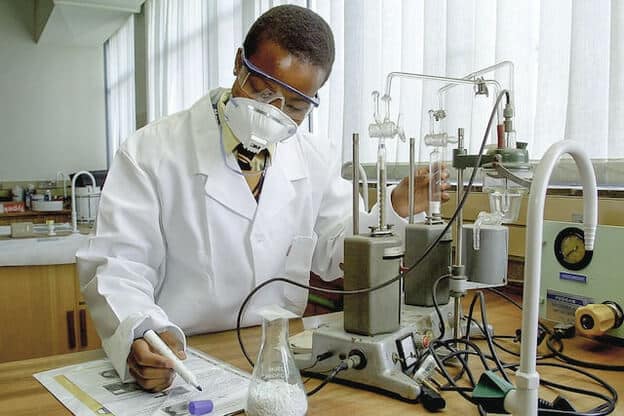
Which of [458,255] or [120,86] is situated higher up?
[120,86]

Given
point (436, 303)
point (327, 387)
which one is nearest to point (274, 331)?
point (327, 387)

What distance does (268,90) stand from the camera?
1.03 m

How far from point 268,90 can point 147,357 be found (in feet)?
1.77

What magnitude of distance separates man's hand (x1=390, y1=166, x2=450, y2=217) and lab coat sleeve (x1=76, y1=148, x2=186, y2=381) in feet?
1.72

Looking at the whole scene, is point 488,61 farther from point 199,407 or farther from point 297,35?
point 199,407

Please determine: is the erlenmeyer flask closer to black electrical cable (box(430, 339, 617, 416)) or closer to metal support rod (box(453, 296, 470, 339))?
black electrical cable (box(430, 339, 617, 416))

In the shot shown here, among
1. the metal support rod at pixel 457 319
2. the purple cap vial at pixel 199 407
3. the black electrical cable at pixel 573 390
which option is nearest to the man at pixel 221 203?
the purple cap vial at pixel 199 407

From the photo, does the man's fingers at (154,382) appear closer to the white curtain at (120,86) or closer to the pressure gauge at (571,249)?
the pressure gauge at (571,249)

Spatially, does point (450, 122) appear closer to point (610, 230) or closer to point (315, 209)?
point (315, 209)

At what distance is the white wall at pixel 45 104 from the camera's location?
548cm

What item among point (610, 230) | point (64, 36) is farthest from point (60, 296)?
point (64, 36)

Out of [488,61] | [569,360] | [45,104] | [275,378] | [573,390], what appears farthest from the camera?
[45,104]

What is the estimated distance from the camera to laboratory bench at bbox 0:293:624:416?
710 millimetres

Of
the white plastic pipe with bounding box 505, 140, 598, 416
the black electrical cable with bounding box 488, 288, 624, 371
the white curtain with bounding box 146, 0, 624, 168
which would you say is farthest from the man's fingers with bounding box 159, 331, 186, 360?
the white curtain with bounding box 146, 0, 624, 168
